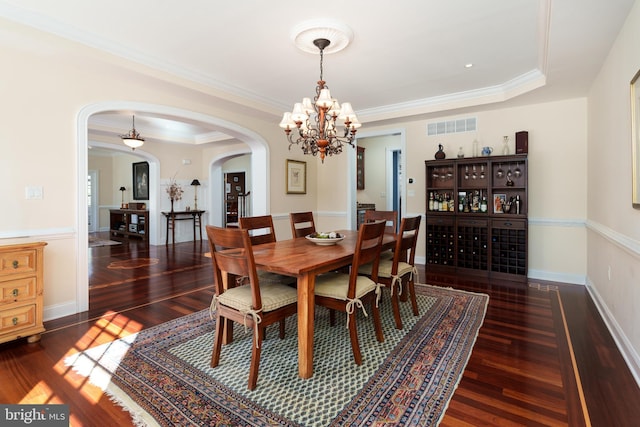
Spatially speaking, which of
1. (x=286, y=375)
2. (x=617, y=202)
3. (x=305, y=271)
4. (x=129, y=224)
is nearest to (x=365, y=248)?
(x=305, y=271)

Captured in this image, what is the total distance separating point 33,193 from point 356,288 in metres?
3.02

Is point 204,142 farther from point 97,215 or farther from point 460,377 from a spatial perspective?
point 460,377

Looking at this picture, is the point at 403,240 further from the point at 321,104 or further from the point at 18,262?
the point at 18,262

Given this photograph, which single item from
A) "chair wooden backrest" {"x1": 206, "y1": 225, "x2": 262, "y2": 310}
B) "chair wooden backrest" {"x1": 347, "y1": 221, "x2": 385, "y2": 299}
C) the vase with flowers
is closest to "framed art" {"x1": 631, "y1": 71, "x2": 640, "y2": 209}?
"chair wooden backrest" {"x1": 347, "y1": 221, "x2": 385, "y2": 299}

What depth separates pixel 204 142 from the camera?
7.76m

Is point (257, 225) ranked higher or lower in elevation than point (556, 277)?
higher

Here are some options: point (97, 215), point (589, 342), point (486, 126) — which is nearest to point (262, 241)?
point (589, 342)

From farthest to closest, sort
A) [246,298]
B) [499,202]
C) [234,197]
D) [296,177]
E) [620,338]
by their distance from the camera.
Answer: [234,197]
[296,177]
[499,202]
[620,338]
[246,298]

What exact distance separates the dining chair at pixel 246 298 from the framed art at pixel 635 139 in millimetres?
2410

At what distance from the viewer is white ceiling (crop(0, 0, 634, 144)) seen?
100 inches

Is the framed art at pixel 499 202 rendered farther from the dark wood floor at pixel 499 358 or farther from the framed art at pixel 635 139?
the framed art at pixel 635 139

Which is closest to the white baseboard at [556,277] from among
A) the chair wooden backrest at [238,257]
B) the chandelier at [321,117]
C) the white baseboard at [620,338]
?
the white baseboard at [620,338]

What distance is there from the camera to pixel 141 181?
29.1ft

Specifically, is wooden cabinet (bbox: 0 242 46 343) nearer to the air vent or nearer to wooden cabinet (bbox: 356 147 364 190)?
the air vent
